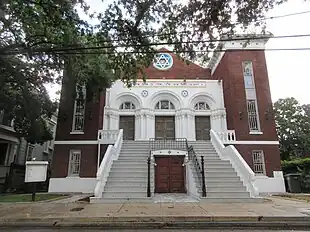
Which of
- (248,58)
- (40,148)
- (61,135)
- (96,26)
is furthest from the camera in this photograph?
(40,148)

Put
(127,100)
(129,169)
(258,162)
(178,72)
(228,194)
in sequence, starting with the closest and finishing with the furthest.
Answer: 1. (228,194)
2. (129,169)
3. (258,162)
4. (127,100)
5. (178,72)

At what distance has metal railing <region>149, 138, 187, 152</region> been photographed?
1434cm

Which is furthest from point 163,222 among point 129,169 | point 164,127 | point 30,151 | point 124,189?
point 30,151

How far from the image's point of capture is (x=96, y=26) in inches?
336

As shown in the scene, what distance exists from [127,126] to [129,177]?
6.29m

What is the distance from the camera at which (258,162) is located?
48.3ft

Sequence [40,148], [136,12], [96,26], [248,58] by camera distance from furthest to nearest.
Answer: [40,148] → [248,58] → [96,26] → [136,12]

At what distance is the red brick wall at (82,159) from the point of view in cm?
1441

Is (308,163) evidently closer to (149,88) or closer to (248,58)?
(248,58)

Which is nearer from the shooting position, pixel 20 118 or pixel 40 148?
pixel 20 118

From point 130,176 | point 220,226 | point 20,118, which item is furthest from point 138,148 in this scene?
point 220,226

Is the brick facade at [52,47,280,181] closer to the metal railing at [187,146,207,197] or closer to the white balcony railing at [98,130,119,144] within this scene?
the white balcony railing at [98,130,119,144]

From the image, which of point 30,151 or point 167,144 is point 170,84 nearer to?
point 167,144

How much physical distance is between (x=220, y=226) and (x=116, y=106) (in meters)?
12.4
